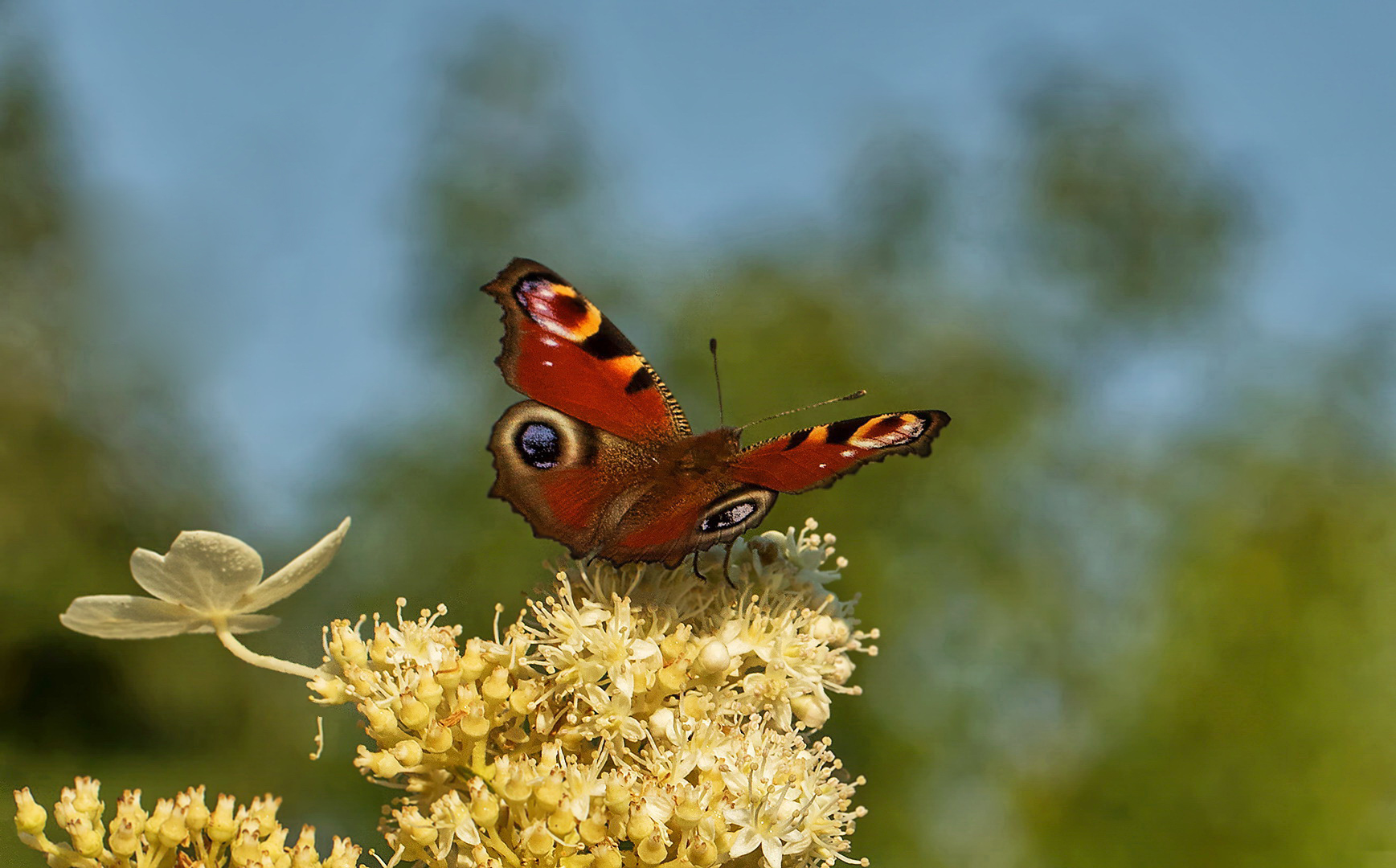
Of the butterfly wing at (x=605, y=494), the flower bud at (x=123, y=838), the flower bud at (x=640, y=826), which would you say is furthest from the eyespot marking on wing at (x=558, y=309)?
the flower bud at (x=123, y=838)

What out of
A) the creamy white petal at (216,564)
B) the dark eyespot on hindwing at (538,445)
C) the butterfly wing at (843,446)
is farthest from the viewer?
the dark eyespot on hindwing at (538,445)

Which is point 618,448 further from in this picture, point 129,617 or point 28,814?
point 28,814

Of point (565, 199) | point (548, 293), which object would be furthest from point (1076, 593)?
point (548, 293)

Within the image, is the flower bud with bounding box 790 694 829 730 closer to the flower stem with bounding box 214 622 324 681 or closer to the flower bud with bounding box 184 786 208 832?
the flower stem with bounding box 214 622 324 681

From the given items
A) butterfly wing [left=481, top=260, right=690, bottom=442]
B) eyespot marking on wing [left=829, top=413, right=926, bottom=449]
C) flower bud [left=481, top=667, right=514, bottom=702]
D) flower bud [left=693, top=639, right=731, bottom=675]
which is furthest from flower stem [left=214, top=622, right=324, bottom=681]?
eyespot marking on wing [left=829, top=413, right=926, bottom=449]

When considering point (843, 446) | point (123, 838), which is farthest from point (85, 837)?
point (843, 446)

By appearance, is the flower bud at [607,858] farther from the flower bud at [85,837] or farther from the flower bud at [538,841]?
the flower bud at [85,837]
